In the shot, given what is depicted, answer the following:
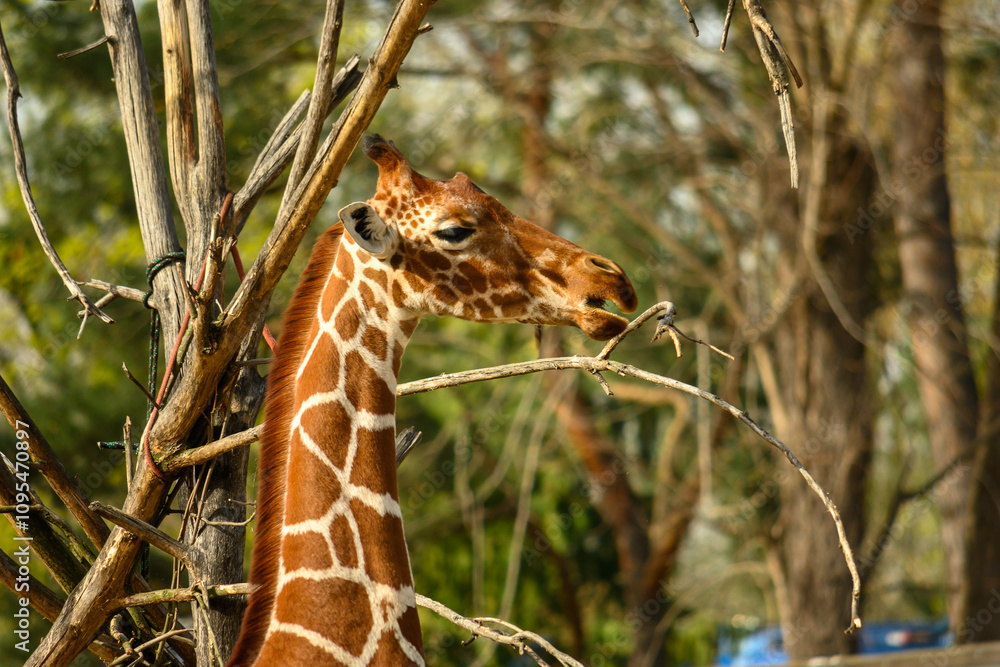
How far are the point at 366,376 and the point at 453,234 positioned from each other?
40 centimetres

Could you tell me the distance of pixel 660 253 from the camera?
9641mm

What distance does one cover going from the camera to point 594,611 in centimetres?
1417

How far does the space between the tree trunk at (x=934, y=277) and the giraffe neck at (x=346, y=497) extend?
673 cm

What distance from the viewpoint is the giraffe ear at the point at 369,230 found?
203 centimetres

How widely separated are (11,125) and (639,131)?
796cm

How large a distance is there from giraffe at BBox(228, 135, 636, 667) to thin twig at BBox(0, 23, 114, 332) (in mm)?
634

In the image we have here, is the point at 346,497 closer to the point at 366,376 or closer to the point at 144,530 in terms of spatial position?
the point at 366,376

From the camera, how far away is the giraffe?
1985 millimetres

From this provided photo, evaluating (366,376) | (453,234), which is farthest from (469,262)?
(366,376)

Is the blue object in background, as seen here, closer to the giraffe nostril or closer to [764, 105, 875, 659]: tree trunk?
[764, 105, 875, 659]: tree trunk

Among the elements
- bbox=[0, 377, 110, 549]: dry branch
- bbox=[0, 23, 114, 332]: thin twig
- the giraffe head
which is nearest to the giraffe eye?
the giraffe head

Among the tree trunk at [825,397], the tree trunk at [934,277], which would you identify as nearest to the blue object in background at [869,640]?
the tree trunk at [934,277]

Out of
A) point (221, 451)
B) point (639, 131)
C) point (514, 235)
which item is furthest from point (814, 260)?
point (221, 451)

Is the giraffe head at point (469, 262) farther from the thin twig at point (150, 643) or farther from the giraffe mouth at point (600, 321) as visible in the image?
the thin twig at point (150, 643)
